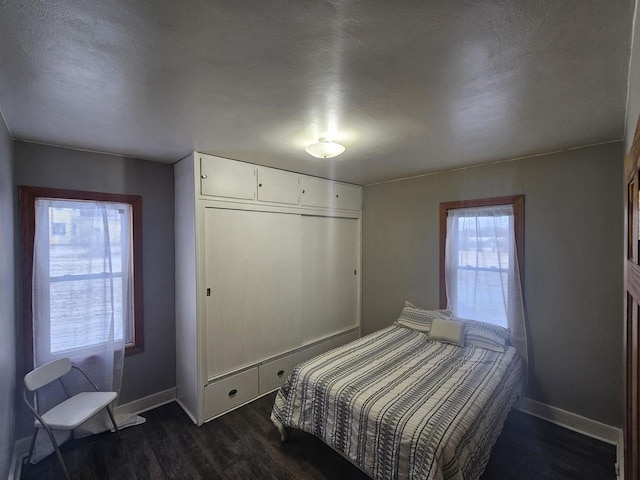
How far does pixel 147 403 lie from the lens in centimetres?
281

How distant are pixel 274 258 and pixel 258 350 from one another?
3.19ft

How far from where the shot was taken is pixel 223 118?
186 centimetres

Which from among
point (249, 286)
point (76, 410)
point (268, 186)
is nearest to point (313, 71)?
point (268, 186)

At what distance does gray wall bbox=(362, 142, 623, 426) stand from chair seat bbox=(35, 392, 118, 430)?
144 inches

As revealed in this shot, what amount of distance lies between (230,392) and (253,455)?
0.70 metres

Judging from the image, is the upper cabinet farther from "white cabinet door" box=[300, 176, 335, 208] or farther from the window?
the window

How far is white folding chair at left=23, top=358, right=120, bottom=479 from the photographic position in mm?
1958

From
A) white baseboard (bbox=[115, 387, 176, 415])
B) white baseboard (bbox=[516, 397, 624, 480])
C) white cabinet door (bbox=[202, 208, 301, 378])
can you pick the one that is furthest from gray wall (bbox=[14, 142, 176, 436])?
white baseboard (bbox=[516, 397, 624, 480])

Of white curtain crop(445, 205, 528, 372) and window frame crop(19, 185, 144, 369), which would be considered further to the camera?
white curtain crop(445, 205, 528, 372)

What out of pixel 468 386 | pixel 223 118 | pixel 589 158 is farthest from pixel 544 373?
pixel 223 118

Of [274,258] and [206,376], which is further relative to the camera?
[274,258]

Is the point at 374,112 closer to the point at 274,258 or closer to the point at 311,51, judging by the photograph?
the point at 311,51

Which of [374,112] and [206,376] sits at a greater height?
[374,112]

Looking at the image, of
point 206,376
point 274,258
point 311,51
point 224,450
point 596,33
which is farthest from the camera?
point 274,258
